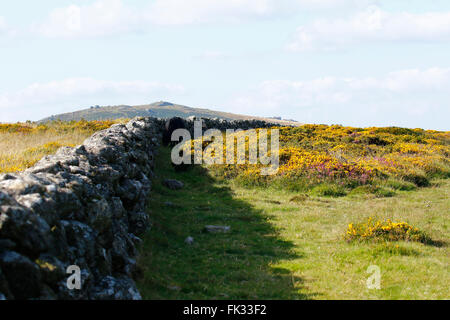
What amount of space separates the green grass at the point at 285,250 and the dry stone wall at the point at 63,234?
52.4 inches

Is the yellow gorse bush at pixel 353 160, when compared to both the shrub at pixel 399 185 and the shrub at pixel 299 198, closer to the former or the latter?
the shrub at pixel 399 185

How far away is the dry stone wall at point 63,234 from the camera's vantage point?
5.11 metres

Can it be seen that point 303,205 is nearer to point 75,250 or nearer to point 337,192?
point 337,192

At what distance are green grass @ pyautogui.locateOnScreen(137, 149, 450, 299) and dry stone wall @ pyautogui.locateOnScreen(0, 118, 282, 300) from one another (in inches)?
52.4

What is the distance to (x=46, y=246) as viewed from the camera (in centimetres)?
559

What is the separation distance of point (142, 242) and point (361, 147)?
89.3 ft

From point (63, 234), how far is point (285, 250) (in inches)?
326

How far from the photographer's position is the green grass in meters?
9.56

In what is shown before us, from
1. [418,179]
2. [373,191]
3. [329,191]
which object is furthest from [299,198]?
[418,179]

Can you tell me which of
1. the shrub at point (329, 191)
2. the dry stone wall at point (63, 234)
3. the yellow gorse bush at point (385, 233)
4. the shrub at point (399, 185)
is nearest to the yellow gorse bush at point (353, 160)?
the shrub at point (399, 185)

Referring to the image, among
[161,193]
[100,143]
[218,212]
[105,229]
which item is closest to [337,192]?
[218,212]

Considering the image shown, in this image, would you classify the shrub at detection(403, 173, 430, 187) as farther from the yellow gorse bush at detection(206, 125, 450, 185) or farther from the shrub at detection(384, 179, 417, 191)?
the shrub at detection(384, 179, 417, 191)

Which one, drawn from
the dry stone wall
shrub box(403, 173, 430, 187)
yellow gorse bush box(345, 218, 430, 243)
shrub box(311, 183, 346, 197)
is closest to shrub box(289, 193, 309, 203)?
shrub box(311, 183, 346, 197)

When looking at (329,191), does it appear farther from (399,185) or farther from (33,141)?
(33,141)
